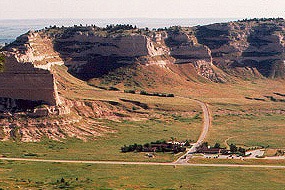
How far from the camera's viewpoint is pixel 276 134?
190 meters

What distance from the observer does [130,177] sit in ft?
424

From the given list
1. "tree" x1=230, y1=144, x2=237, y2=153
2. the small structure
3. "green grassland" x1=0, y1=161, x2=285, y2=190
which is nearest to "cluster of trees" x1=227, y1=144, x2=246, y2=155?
"tree" x1=230, y1=144, x2=237, y2=153

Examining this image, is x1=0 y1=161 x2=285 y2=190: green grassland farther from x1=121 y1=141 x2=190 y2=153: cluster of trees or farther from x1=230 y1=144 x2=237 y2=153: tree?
x1=230 y1=144 x2=237 y2=153: tree

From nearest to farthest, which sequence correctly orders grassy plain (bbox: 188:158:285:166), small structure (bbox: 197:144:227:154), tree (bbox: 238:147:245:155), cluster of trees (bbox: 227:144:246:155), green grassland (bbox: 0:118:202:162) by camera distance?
grassy plain (bbox: 188:158:285:166)
green grassland (bbox: 0:118:202:162)
tree (bbox: 238:147:245:155)
cluster of trees (bbox: 227:144:246:155)
small structure (bbox: 197:144:227:154)

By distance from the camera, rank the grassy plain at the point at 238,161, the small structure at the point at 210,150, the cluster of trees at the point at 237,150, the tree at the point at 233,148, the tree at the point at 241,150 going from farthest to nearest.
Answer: the tree at the point at 233,148 < the small structure at the point at 210,150 < the cluster of trees at the point at 237,150 < the tree at the point at 241,150 < the grassy plain at the point at 238,161

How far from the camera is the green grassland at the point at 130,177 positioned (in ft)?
399

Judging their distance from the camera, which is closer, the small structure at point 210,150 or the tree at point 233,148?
the small structure at point 210,150

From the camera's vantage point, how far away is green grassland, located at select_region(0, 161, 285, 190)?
122 m

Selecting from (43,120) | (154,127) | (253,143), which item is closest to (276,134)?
(253,143)

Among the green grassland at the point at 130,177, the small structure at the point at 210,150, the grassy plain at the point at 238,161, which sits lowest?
the green grassland at the point at 130,177

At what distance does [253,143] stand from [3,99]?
75212mm

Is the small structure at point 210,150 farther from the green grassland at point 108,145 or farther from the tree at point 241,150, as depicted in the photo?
the green grassland at point 108,145

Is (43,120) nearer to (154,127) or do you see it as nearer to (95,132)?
(95,132)

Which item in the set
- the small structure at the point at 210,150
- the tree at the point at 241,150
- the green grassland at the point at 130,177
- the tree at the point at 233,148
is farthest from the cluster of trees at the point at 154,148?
the green grassland at the point at 130,177
